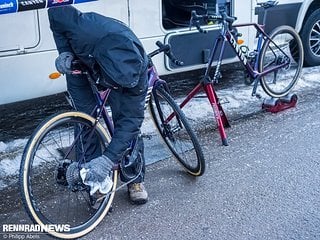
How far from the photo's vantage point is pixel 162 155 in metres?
4.90

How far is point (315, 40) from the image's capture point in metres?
7.45

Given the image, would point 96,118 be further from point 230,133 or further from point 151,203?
point 230,133

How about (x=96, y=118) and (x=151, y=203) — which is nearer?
(x=96, y=118)

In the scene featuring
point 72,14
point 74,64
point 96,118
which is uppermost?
point 72,14

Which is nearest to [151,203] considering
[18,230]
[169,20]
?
[18,230]

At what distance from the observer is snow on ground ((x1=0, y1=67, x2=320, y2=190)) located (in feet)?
15.4

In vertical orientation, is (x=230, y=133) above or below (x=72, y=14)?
below

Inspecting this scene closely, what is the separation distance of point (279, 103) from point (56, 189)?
2859 mm

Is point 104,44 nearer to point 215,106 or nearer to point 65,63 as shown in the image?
point 65,63

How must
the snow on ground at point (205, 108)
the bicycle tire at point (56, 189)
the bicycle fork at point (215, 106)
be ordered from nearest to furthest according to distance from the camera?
the bicycle tire at point (56, 189) < the snow on ground at point (205, 108) < the bicycle fork at point (215, 106)

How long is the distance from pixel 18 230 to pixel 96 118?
962 millimetres

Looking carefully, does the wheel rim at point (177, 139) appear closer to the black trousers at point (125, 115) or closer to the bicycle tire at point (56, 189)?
the black trousers at point (125, 115)

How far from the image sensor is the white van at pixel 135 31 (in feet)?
16.0

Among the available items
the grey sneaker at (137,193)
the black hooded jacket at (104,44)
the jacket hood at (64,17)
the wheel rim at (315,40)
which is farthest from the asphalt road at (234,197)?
the wheel rim at (315,40)
